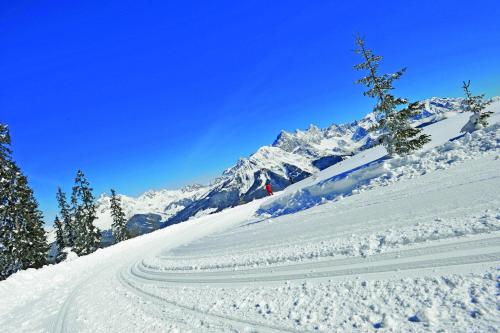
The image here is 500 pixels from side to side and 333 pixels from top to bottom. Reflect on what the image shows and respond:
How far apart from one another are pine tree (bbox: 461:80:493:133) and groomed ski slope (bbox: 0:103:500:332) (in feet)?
24.7

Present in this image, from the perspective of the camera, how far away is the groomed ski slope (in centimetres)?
503

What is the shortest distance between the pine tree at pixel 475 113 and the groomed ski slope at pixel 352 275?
752 cm

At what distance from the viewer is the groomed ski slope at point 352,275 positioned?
5.03 metres

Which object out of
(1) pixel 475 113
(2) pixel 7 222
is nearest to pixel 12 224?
(2) pixel 7 222

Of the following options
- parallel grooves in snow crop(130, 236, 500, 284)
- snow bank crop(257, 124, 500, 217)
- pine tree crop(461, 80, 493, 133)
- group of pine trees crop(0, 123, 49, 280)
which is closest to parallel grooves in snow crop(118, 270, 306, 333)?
parallel grooves in snow crop(130, 236, 500, 284)

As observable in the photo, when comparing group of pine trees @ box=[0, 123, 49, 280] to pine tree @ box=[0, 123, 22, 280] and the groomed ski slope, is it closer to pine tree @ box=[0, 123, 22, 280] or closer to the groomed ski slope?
pine tree @ box=[0, 123, 22, 280]

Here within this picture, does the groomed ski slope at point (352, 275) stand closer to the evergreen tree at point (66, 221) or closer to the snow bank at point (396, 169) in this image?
the snow bank at point (396, 169)

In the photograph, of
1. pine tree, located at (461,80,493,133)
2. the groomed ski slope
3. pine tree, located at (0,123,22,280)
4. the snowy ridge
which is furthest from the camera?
pine tree, located at (0,123,22,280)

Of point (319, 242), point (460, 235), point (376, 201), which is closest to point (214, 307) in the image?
point (319, 242)

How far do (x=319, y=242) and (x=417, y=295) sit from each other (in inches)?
181

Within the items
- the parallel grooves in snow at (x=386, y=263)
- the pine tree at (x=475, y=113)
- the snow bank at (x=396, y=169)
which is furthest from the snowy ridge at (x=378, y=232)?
the pine tree at (x=475, y=113)

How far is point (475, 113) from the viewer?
73.8 feet

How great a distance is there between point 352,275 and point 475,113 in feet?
70.7

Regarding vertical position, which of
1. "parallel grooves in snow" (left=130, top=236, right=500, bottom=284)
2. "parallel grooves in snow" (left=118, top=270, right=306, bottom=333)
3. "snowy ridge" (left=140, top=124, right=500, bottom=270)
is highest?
"snowy ridge" (left=140, top=124, right=500, bottom=270)
